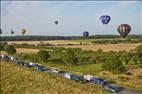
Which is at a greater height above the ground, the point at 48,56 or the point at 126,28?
the point at 126,28

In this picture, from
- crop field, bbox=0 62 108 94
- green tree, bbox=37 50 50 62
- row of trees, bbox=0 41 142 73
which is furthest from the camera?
green tree, bbox=37 50 50 62

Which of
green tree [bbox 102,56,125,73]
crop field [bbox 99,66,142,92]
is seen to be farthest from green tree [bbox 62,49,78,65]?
crop field [bbox 99,66,142,92]

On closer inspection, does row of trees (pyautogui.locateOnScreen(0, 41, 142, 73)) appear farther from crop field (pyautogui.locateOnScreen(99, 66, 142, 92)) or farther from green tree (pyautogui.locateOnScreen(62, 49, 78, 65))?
crop field (pyautogui.locateOnScreen(99, 66, 142, 92))

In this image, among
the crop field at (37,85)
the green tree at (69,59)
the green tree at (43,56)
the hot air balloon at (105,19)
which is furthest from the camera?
the green tree at (43,56)

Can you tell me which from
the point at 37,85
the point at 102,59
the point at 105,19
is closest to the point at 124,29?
the point at 105,19

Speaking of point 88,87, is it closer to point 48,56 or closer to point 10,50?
point 48,56

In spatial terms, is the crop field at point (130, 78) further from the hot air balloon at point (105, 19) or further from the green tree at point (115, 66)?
the hot air balloon at point (105, 19)

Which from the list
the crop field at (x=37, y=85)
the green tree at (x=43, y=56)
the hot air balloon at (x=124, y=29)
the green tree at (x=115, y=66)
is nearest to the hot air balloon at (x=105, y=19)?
the hot air balloon at (x=124, y=29)

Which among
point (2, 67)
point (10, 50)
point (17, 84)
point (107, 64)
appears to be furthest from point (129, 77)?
point (10, 50)
